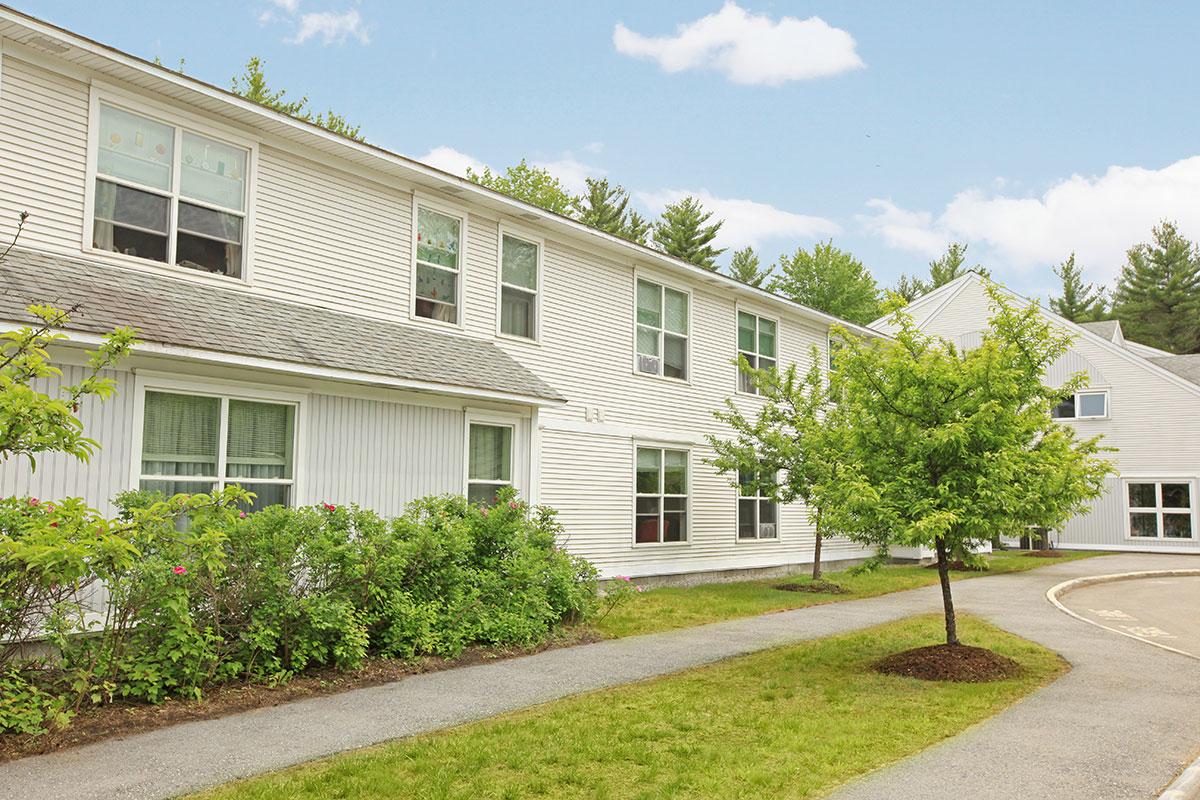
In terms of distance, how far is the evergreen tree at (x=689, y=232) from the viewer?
5503 cm

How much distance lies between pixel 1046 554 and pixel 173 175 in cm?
2819

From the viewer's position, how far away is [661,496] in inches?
701

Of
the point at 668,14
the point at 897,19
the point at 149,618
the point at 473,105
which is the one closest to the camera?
the point at 149,618

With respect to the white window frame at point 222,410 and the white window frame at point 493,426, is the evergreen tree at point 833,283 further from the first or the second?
the white window frame at point 222,410

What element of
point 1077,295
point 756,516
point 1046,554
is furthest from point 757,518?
point 1077,295

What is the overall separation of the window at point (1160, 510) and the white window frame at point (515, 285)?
26.0 metres

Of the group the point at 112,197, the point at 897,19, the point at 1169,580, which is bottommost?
the point at 1169,580

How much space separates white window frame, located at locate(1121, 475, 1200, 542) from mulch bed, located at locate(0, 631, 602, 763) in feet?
94.3

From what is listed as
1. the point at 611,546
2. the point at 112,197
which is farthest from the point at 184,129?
the point at 611,546

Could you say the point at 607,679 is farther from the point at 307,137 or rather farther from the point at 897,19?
the point at 897,19

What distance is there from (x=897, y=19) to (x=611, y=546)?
1356cm

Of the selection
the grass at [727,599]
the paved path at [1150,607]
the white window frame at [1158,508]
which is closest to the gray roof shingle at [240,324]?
the grass at [727,599]

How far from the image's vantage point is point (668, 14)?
24.2 meters

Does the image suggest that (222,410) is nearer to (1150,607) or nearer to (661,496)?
(661,496)
